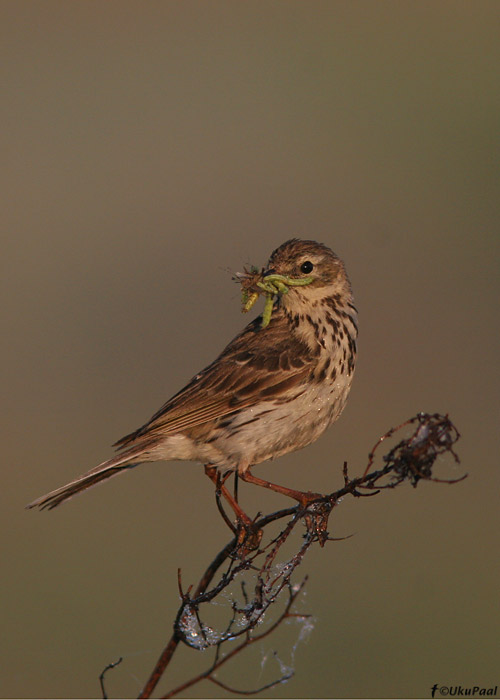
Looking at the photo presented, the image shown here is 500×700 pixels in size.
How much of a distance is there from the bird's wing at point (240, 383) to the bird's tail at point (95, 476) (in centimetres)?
15

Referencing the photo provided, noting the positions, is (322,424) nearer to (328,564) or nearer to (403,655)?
(403,655)

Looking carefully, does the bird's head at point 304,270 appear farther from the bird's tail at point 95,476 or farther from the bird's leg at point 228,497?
the bird's tail at point 95,476

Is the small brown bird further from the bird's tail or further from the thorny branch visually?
the thorny branch

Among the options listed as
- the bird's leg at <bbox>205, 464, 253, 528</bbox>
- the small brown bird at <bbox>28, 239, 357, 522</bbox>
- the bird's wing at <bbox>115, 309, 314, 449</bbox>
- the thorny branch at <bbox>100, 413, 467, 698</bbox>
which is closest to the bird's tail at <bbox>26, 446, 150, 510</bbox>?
the small brown bird at <bbox>28, 239, 357, 522</bbox>

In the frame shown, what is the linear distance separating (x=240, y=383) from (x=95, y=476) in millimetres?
1342

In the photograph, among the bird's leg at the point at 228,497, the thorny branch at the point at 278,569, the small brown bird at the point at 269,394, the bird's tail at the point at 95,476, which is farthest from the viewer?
the small brown bird at the point at 269,394

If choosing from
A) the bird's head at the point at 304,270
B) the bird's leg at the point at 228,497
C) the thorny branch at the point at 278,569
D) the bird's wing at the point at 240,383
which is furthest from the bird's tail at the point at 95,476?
the bird's head at the point at 304,270

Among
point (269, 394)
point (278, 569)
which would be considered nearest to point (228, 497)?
point (269, 394)

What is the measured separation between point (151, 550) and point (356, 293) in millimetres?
10130

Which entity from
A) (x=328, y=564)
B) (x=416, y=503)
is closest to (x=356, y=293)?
(x=416, y=503)

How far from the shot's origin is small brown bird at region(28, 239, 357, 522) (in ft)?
24.6

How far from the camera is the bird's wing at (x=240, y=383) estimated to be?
7590 mm

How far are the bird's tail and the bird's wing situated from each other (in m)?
0.15

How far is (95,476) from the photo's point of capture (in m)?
7.08
